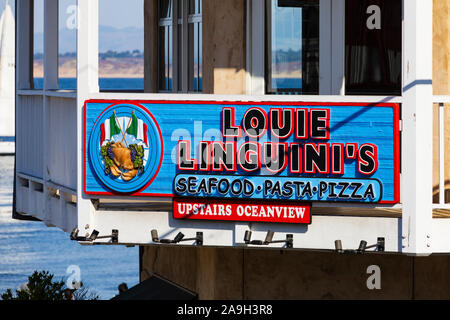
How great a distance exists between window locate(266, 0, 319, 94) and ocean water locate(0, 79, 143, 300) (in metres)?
47.8

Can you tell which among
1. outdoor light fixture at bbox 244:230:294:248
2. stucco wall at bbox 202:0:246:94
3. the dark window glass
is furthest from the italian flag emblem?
the dark window glass

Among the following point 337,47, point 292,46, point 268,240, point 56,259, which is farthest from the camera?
point 56,259

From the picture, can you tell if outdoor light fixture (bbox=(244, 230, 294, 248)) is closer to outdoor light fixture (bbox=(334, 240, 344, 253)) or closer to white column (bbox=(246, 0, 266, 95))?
outdoor light fixture (bbox=(334, 240, 344, 253))

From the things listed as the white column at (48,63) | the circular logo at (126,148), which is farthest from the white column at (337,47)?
the white column at (48,63)

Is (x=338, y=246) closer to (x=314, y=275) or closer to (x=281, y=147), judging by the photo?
(x=281, y=147)

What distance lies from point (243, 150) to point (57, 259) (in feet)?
231

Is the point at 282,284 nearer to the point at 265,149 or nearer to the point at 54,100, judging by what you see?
the point at 265,149

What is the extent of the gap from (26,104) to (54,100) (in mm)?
1875

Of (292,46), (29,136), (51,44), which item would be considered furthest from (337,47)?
(29,136)

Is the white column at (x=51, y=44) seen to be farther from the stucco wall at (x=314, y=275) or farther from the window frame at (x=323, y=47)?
the stucco wall at (x=314, y=275)

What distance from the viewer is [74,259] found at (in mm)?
79625

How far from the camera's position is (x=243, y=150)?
11352 millimetres

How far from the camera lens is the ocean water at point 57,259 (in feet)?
225
